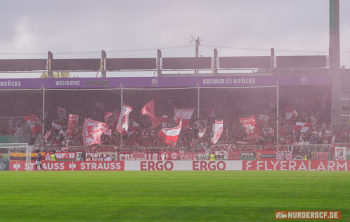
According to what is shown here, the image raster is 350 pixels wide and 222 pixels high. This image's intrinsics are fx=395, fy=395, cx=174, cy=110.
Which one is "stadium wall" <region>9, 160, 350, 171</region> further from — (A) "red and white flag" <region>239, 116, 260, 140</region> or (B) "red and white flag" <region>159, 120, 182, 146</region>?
(A) "red and white flag" <region>239, 116, 260, 140</region>

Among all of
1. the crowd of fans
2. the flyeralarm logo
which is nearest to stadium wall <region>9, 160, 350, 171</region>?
the crowd of fans

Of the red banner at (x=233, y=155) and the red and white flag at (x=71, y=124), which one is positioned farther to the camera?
the red and white flag at (x=71, y=124)

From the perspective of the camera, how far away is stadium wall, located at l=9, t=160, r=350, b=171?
3070 cm

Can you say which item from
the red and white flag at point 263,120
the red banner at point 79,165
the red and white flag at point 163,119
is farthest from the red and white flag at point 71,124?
the red and white flag at point 263,120

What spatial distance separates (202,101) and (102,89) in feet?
41.0

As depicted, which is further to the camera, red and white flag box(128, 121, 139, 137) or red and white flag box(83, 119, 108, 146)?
red and white flag box(128, 121, 139, 137)

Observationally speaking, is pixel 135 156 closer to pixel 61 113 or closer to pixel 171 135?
pixel 171 135

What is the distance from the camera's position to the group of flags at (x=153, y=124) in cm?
3853

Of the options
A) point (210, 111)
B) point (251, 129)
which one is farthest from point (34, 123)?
point (251, 129)

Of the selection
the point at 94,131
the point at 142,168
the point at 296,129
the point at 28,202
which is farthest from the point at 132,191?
the point at 296,129

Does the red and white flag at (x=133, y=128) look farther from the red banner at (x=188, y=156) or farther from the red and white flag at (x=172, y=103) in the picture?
the red banner at (x=188, y=156)

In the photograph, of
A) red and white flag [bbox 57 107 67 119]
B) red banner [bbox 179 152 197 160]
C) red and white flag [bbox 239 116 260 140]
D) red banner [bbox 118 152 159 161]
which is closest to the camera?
red banner [bbox 179 152 197 160]

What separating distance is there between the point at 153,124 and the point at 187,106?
941 cm

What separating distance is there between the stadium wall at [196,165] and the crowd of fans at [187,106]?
947cm
